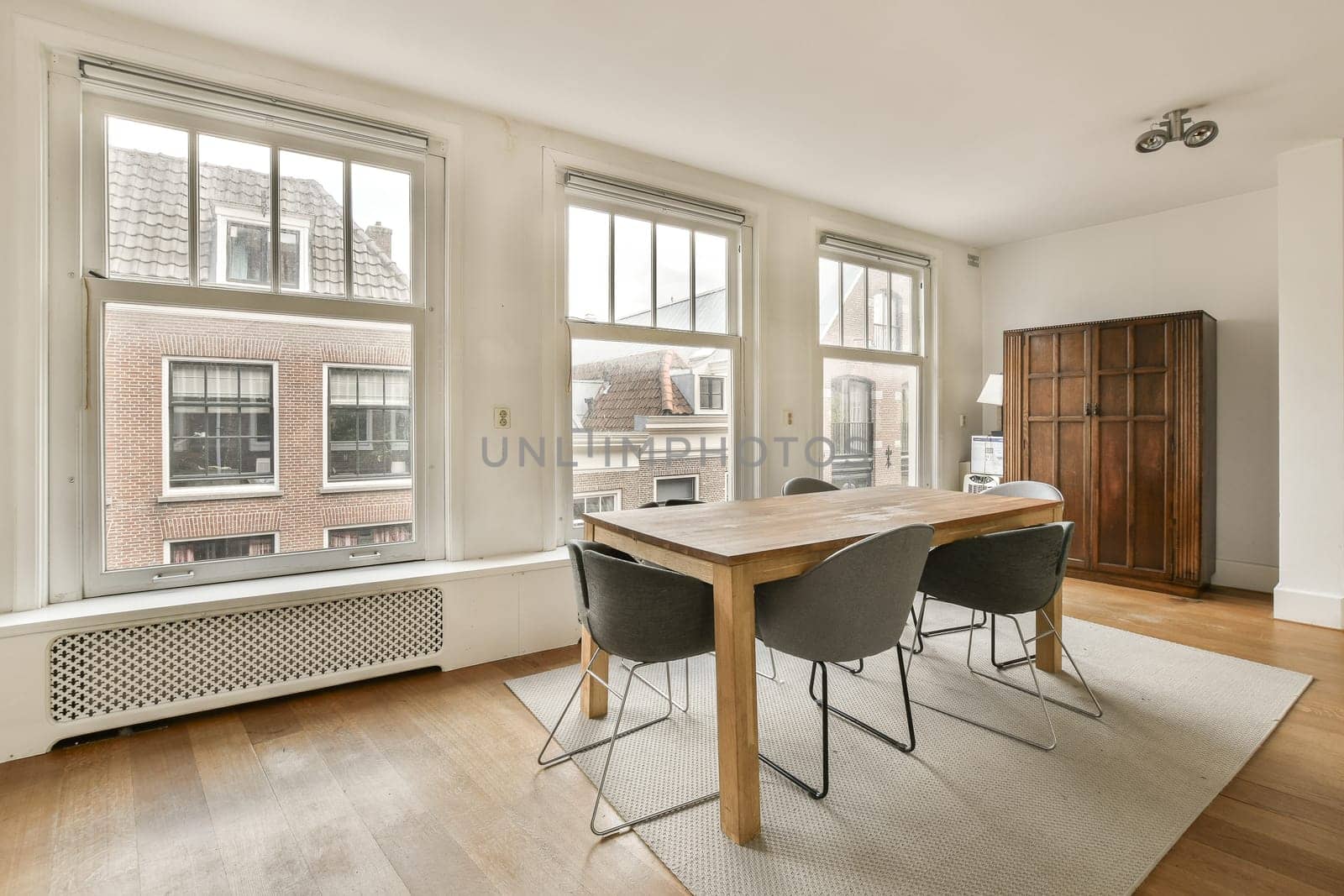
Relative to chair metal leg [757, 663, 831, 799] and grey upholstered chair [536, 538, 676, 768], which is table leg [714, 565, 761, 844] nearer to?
chair metal leg [757, 663, 831, 799]

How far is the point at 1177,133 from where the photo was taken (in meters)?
3.23

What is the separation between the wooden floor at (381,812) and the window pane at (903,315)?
325cm

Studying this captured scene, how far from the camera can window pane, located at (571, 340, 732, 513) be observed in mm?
3521

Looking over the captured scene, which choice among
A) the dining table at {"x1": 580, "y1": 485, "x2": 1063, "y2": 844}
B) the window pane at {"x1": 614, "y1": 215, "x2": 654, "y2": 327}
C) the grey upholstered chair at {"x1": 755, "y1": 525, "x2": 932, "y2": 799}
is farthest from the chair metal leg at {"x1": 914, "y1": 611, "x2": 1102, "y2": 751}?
the window pane at {"x1": 614, "y1": 215, "x2": 654, "y2": 327}

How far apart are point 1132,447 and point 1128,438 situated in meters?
0.07

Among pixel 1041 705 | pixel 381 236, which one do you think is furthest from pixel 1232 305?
pixel 381 236

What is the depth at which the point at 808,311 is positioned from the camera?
14.3 ft

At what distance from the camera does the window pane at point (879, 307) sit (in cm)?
488

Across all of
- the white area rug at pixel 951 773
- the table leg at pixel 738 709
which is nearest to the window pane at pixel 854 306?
the white area rug at pixel 951 773

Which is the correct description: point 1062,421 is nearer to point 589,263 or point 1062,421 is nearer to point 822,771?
point 589,263

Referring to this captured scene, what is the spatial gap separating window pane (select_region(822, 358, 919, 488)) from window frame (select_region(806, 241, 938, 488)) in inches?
1.5

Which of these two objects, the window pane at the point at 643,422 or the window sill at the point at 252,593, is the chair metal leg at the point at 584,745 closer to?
the window sill at the point at 252,593

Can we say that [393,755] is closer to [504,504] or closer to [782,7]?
[504,504]

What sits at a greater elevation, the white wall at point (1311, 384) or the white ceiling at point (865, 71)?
the white ceiling at point (865, 71)
